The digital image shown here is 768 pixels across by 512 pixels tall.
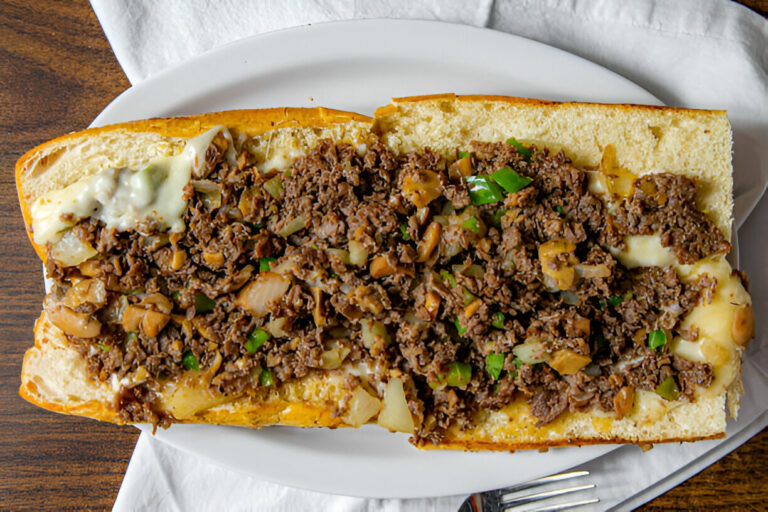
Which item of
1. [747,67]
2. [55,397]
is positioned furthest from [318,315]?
[747,67]

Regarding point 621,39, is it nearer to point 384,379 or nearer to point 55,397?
point 384,379

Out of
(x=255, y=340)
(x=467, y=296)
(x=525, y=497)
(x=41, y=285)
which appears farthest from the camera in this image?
(x=41, y=285)

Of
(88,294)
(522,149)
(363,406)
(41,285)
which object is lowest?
(41,285)

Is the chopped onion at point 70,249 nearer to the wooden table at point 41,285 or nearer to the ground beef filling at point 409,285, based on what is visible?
the ground beef filling at point 409,285

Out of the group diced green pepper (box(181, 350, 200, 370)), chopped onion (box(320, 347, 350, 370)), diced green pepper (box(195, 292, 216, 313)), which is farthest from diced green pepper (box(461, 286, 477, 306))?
diced green pepper (box(181, 350, 200, 370))

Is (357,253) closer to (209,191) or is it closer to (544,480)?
(209,191)

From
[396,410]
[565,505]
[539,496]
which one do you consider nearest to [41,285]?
[396,410]
